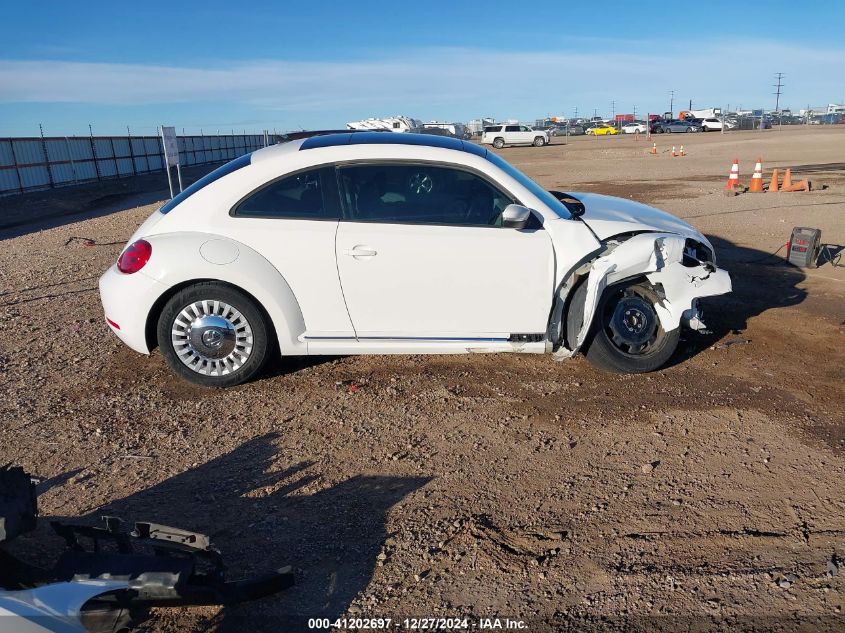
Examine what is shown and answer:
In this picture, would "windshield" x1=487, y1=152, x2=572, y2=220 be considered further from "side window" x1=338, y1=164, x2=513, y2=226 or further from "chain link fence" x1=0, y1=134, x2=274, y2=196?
"chain link fence" x1=0, y1=134, x2=274, y2=196

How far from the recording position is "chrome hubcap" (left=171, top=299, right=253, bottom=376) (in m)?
5.05

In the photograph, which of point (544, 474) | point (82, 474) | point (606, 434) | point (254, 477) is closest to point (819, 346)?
point (606, 434)

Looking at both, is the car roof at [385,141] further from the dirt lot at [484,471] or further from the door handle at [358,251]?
the dirt lot at [484,471]

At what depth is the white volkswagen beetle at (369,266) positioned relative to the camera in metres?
4.95

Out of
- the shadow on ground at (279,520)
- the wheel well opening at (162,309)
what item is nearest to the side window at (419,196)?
the wheel well opening at (162,309)

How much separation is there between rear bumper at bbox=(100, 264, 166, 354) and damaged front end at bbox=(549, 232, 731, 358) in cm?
291

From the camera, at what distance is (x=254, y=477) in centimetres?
402

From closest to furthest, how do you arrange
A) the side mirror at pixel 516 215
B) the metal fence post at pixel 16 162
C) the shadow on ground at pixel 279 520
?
the shadow on ground at pixel 279 520, the side mirror at pixel 516 215, the metal fence post at pixel 16 162

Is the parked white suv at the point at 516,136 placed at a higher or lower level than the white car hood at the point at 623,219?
lower

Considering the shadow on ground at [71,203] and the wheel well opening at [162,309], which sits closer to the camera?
the wheel well opening at [162,309]

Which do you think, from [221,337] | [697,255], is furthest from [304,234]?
[697,255]

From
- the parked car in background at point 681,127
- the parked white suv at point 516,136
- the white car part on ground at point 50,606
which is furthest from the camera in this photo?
the parked car in background at point 681,127

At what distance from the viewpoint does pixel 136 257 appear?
16.6 feet

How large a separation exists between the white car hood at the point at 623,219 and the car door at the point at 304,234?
1.95 m
